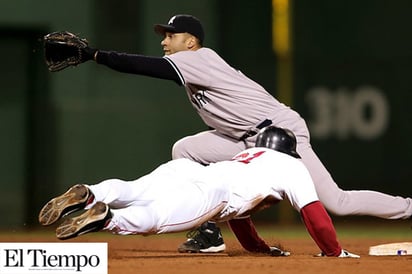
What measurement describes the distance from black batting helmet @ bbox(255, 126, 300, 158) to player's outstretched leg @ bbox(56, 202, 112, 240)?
3.82 feet

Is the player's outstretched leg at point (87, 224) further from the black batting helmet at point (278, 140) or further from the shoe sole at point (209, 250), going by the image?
the shoe sole at point (209, 250)

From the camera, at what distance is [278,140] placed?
5.62 m

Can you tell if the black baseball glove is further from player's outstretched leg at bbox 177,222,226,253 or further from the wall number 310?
the wall number 310

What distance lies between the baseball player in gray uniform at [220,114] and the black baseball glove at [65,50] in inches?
1.7

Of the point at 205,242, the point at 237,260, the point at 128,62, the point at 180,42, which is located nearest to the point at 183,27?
the point at 180,42

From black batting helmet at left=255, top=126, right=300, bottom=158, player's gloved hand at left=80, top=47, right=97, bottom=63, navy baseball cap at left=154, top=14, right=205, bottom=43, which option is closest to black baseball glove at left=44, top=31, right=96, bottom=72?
player's gloved hand at left=80, top=47, right=97, bottom=63

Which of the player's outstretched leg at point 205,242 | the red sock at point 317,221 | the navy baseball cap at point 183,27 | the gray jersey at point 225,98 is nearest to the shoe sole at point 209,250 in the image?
the player's outstretched leg at point 205,242

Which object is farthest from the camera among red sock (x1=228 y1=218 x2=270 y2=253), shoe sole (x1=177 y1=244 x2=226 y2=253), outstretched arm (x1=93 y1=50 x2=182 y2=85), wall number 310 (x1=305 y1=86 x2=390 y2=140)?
wall number 310 (x1=305 y1=86 x2=390 y2=140)

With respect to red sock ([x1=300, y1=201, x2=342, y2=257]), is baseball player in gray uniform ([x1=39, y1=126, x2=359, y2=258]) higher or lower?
higher

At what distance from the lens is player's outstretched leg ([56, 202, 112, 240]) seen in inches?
188

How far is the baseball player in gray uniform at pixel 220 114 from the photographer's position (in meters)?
5.89

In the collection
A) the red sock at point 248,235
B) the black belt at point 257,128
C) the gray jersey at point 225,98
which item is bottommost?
the red sock at point 248,235

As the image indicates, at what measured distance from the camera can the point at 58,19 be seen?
10.5 meters

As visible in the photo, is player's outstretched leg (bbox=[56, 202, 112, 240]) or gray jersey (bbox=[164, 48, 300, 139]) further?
gray jersey (bbox=[164, 48, 300, 139])
